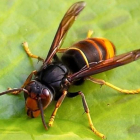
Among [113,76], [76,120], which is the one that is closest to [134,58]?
[113,76]

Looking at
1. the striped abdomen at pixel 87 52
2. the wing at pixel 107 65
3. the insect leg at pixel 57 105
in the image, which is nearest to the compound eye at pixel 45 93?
the insect leg at pixel 57 105

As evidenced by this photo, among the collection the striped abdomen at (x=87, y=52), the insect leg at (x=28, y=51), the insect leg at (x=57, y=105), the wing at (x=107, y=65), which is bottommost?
the insect leg at (x=57, y=105)

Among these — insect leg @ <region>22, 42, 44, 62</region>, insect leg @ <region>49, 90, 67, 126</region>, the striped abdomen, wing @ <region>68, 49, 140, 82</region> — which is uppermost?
insect leg @ <region>22, 42, 44, 62</region>

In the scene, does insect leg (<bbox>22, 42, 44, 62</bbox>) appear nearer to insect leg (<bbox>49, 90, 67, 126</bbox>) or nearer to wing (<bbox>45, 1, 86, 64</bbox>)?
wing (<bbox>45, 1, 86, 64</bbox>)

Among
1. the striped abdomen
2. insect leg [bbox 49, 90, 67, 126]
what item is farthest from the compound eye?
the striped abdomen

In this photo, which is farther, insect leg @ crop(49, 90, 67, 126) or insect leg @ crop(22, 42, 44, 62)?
insect leg @ crop(22, 42, 44, 62)

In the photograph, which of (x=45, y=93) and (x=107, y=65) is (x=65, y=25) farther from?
(x=45, y=93)

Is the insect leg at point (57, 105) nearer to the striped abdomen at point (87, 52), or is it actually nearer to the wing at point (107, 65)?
the wing at point (107, 65)

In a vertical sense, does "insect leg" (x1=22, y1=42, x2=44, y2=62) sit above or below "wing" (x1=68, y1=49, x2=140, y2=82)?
above
